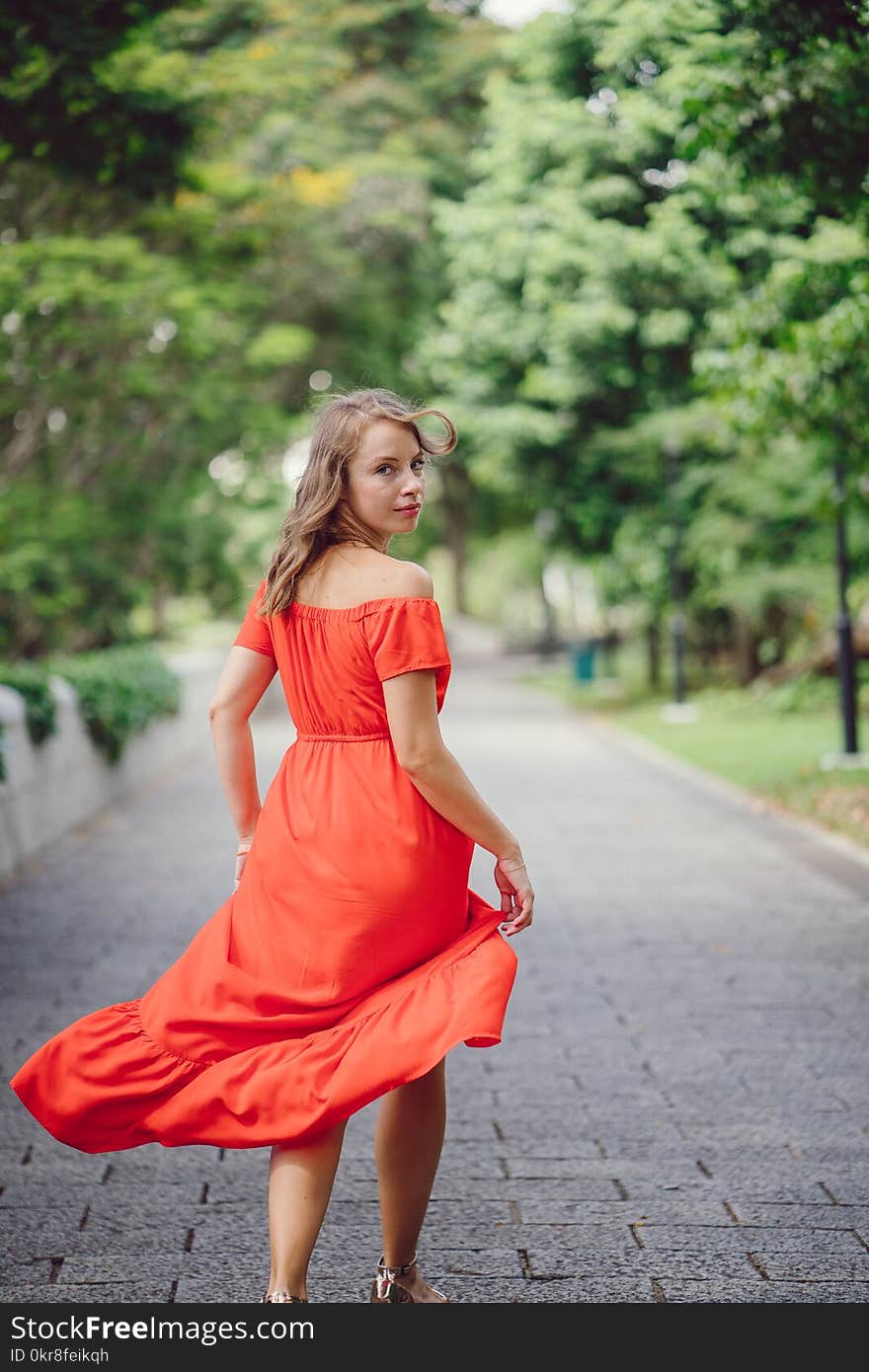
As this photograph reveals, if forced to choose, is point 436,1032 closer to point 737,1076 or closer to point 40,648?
point 737,1076

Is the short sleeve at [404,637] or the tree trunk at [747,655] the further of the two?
the tree trunk at [747,655]

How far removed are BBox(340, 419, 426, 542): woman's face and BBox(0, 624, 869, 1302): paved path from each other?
1709 mm

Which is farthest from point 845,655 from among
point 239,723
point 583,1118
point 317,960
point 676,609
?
point 317,960

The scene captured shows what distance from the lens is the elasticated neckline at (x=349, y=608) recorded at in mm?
2812

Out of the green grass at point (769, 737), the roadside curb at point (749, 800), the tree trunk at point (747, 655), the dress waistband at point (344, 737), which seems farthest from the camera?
the tree trunk at point (747, 655)

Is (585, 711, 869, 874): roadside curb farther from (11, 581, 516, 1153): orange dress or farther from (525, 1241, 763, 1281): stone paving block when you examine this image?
(11, 581, 516, 1153): orange dress

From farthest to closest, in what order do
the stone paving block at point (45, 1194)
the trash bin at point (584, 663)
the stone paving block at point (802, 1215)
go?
1. the trash bin at point (584, 663)
2. the stone paving block at point (45, 1194)
3. the stone paving block at point (802, 1215)

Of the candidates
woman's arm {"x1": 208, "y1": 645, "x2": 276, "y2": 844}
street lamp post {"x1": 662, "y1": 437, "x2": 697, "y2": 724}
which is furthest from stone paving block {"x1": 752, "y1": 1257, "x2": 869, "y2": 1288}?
street lamp post {"x1": 662, "y1": 437, "x2": 697, "y2": 724}

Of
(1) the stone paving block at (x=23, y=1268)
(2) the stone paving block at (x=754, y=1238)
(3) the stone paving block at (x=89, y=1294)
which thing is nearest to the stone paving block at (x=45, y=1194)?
(1) the stone paving block at (x=23, y=1268)

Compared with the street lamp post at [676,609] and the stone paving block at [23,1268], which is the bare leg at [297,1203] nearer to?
the stone paving block at [23,1268]

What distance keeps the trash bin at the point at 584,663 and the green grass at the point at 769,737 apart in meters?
0.31

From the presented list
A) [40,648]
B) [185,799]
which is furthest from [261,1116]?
[40,648]

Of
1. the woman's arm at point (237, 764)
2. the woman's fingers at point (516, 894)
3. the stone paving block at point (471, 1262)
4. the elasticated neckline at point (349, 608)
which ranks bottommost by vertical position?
the stone paving block at point (471, 1262)

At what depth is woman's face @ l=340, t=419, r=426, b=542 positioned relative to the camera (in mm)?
2953
